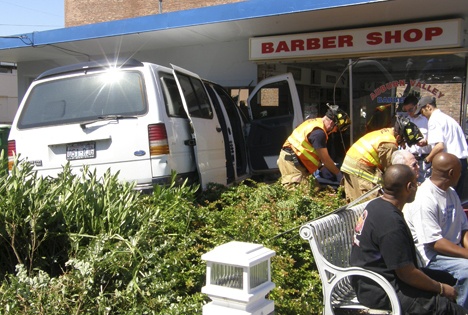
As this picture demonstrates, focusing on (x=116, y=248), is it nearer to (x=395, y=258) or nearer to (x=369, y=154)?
(x=395, y=258)

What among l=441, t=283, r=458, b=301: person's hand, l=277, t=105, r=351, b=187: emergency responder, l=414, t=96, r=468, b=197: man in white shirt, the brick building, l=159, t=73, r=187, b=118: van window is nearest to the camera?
l=441, t=283, r=458, b=301: person's hand

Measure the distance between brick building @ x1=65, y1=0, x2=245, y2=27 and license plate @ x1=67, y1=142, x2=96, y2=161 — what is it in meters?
21.2

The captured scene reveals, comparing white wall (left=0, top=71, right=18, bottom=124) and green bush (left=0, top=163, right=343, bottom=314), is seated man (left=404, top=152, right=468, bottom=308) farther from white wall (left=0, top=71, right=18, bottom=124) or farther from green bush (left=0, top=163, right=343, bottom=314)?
white wall (left=0, top=71, right=18, bottom=124)

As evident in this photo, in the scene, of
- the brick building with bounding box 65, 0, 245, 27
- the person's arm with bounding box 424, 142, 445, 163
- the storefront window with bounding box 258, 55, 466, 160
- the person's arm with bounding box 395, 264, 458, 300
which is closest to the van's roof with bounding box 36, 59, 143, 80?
the storefront window with bounding box 258, 55, 466, 160

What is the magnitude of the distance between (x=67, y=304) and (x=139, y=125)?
2.67 metres

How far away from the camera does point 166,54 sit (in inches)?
470

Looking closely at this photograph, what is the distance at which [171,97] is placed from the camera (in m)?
6.28

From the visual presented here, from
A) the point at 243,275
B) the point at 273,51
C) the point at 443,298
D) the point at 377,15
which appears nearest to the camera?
the point at 243,275

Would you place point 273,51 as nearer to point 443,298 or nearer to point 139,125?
point 139,125

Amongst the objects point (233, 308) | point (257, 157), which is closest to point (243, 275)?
point (233, 308)

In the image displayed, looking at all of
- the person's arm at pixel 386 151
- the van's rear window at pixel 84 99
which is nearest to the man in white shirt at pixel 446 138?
the person's arm at pixel 386 151

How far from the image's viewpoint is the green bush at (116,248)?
354 centimetres

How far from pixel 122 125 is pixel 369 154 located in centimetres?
283

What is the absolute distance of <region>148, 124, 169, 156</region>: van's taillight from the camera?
18.8 feet
